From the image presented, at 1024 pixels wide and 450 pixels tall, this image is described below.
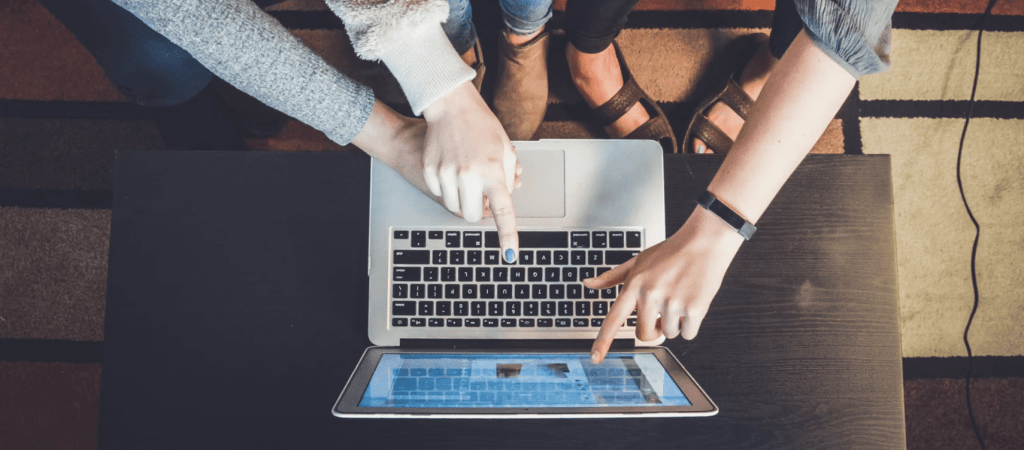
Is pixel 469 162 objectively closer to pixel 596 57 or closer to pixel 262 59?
pixel 262 59

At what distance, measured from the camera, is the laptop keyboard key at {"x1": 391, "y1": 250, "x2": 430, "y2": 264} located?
66 cm

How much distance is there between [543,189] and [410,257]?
209mm

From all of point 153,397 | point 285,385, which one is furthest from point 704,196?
point 153,397

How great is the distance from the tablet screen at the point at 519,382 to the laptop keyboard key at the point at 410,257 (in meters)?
0.13

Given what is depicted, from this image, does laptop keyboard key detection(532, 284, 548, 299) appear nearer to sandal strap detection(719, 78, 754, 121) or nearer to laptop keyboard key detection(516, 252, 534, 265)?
laptop keyboard key detection(516, 252, 534, 265)

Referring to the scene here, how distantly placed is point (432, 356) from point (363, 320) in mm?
120

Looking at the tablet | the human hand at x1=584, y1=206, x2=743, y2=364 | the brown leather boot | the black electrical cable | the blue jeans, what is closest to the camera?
the tablet

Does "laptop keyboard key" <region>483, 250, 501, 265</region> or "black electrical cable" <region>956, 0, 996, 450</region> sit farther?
"black electrical cable" <region>956, 0, 996, 450</region>

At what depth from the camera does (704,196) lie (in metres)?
0.61

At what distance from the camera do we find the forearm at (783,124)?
22.6 inches

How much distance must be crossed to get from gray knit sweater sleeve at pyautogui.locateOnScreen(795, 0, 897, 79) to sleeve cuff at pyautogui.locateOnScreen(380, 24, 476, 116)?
40 centimetres

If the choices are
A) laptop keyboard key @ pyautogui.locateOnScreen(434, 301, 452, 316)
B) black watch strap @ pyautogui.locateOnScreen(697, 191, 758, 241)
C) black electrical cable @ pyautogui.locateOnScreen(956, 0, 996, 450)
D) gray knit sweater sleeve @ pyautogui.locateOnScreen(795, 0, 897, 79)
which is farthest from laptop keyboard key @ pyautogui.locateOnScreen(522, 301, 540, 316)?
black electrical cable @ pyautogui.locateOnScreen(956, 0, 996, 450)

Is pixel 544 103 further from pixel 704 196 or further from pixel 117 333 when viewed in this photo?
pixel 117 333

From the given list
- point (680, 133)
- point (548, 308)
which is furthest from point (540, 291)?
point (680, 133)
